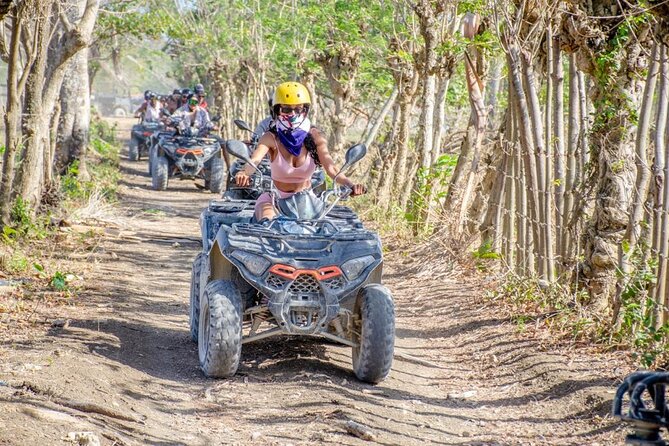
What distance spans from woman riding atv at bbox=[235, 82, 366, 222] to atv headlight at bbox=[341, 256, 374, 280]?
0.94 metres

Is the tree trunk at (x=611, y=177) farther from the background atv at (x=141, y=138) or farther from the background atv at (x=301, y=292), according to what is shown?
the background atv at (x=141, y=138)

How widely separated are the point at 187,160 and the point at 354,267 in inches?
629

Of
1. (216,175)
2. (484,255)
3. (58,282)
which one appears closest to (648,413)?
(58,282)

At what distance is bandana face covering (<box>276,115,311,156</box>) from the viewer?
8336mm

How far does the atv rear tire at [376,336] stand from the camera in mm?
7324

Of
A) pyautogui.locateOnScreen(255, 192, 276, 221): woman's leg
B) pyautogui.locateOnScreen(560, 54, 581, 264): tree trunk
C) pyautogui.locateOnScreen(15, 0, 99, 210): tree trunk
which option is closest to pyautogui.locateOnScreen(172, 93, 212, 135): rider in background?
pyautogui.locateOnScreen(15, 0, 99, 210): tree trunk

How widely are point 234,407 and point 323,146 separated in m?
2.61

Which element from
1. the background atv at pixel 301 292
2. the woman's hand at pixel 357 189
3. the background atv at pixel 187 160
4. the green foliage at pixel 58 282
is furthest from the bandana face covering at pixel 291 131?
the background atv at pixel 187 160

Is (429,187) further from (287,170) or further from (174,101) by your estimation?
(174,101)

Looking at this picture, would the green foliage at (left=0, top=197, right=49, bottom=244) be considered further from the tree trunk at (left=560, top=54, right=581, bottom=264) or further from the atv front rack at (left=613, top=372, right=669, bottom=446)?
the atv front rack at (left=613, top=372, right=669, bottom=446)

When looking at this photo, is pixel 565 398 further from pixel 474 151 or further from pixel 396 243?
pixel 396 243

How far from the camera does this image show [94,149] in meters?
29.3

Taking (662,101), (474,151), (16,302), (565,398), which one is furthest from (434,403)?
(474,151)

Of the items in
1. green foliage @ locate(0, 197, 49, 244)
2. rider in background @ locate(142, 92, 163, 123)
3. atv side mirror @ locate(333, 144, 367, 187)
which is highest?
rider in background @ locate(142, 92, 163, 123)
